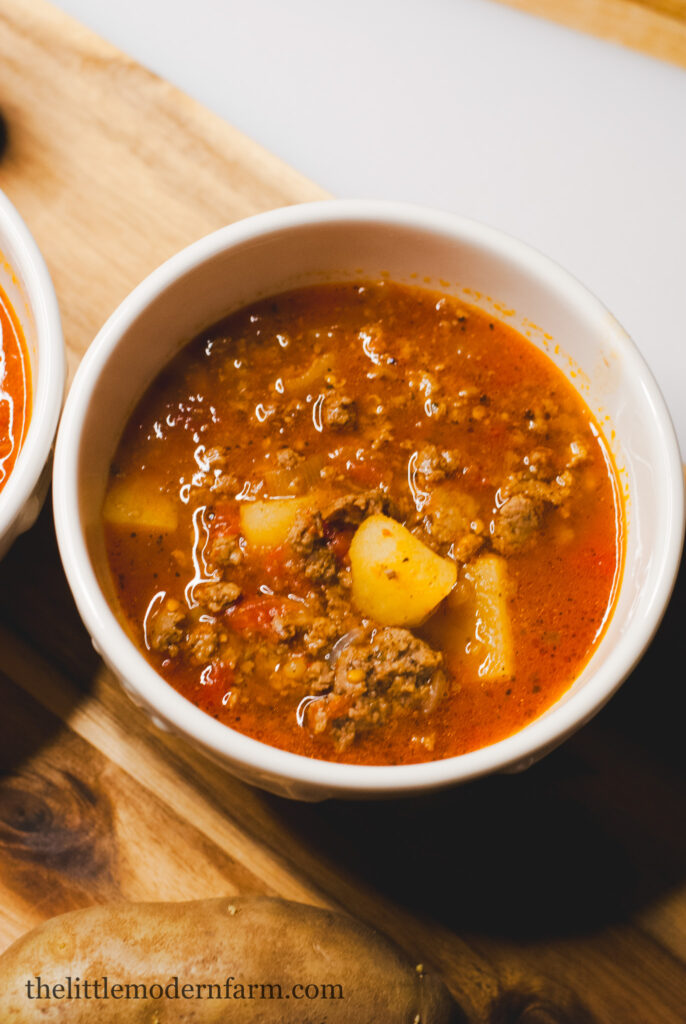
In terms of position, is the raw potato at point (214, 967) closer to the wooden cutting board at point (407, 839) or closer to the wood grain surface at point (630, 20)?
the wooden cutting board at point (407, 839)

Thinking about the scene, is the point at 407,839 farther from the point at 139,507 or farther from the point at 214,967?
the point at 139,507

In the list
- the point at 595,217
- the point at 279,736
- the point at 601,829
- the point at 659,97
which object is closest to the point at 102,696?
the point at 279,736

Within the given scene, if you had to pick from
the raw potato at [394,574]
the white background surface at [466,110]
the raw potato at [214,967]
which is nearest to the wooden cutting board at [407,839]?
the raw potato at [214,967]

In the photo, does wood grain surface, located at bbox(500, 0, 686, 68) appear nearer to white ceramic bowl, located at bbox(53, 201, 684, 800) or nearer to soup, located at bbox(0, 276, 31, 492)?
white ceramic bowl, located at bbox(53, 201, 684, 800)

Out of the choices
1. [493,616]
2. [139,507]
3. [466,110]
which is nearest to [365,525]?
[493,616]

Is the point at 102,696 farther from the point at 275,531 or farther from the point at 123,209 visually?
the point at 123,209

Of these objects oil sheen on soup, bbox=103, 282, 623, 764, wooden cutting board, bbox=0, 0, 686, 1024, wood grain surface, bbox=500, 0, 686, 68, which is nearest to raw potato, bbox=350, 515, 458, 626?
oil sheen on soup, bbox=103, 282, 623, 764

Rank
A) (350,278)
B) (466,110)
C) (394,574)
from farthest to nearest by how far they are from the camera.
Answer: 1. (466,110)
2. (350,278)
3. (394,574)
